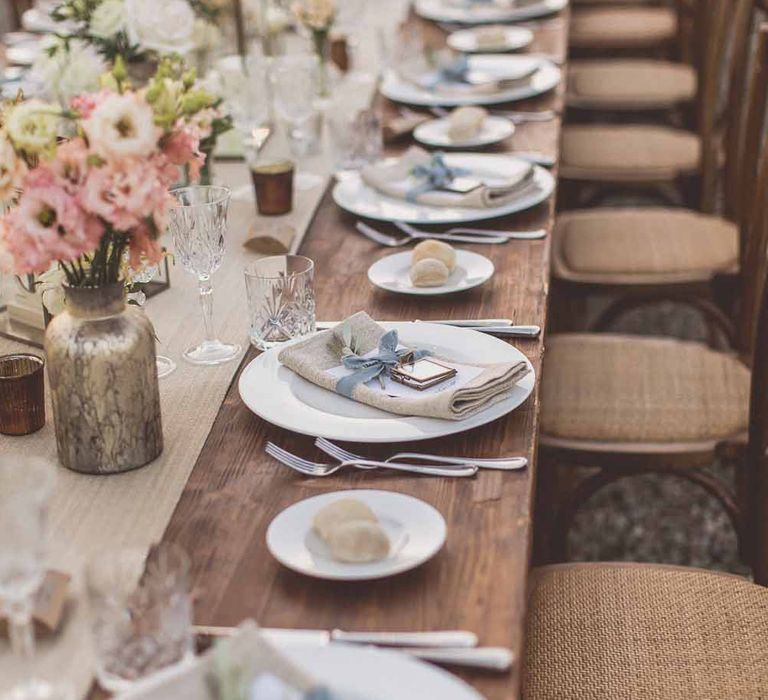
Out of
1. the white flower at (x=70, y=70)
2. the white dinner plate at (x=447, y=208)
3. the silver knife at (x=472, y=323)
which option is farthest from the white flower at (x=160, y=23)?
the silver knife at (x=472, y=323)

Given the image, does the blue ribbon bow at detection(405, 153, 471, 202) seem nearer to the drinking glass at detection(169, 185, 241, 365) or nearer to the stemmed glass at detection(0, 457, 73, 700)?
the drinking glass at detection(169, 185, 241, 365)

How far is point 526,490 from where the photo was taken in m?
1.25

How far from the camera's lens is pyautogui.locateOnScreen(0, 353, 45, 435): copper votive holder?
137 cm

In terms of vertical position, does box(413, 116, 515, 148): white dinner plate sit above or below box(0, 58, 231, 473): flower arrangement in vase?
below

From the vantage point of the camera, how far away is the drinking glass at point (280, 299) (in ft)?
5.07

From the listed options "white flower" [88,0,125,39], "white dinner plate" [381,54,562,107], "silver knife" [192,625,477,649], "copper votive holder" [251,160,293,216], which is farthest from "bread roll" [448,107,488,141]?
"silver knife" [192,625,477,649]

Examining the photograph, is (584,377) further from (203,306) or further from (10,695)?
(10,695)

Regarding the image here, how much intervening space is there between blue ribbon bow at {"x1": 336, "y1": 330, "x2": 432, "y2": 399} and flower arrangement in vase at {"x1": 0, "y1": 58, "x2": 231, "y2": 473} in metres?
0.22

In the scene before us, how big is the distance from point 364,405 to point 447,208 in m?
0.73

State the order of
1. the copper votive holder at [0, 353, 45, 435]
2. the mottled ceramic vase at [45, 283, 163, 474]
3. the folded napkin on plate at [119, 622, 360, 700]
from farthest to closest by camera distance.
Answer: the copper votive holder at [0, 353, 45, 435] < the mottled ceramic vase at [45, 283, 163, 474] < the folded napkin on plate at [119, 622, 360, 700]

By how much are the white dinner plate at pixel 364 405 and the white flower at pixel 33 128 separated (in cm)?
39

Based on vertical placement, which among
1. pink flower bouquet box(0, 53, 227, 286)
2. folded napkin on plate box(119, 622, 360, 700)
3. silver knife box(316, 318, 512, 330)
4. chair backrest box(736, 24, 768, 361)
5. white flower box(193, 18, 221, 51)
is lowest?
chair backrest box(736, 24, 768, 361)

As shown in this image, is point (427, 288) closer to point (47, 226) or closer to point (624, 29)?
point (47, 226)

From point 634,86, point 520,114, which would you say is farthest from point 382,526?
point 634,86
